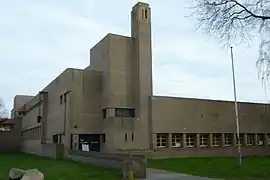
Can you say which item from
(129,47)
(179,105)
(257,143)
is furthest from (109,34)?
(257,143)

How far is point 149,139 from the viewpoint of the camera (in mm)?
46312

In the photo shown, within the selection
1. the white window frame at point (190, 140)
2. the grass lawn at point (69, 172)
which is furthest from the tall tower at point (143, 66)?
the grass lawn at point (69, 172)

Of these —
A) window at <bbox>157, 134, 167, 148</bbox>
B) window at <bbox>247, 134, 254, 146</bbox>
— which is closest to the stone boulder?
window at <bbox>157, 134, 167, 148</bbox>

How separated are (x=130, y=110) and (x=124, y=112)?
92 cm

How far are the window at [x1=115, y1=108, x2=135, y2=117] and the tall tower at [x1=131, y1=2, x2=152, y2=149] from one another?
1.00 metres

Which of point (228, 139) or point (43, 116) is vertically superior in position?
point (43, 116)

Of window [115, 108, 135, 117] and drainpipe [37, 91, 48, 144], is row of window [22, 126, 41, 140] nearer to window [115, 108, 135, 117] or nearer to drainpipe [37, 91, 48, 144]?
drainpipe [37, 91, 48, 144]

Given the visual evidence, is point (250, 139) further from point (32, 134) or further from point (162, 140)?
point (32, 134)

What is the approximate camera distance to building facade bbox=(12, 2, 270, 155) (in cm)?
4534

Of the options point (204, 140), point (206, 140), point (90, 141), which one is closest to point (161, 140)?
point (204, 140)

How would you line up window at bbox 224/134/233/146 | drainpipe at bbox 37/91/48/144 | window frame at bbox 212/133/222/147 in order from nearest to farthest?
window frame at bbox 212/133/222/147 → window at bbox 224/134/233/146 → drainpipe at bbox 37/91/48/144

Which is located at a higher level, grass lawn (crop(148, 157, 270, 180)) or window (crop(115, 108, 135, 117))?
window (crop(115, 108, 135, 117))

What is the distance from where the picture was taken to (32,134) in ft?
220

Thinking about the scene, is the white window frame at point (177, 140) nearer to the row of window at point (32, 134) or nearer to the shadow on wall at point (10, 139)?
the row of window at point (32, 134)
